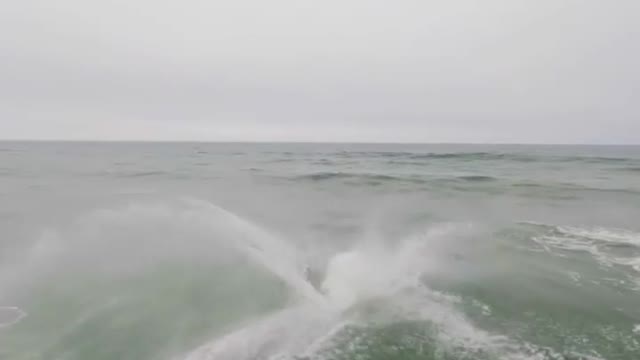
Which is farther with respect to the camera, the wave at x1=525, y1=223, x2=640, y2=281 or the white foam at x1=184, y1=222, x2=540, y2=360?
the wave at x1=525, y1=223, x2=640, y2=281

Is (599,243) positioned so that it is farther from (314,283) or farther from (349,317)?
(349,317)

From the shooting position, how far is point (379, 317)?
7801 mm

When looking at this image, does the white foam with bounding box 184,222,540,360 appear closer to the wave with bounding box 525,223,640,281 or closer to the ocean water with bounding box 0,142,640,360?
the ocean water with bounding box 0,142,640,360

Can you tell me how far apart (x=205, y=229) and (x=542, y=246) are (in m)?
10.3

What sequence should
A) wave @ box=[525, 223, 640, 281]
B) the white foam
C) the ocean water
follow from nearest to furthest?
the white foam < the ocean water < wave @ box=[525, 223, 640, 281]

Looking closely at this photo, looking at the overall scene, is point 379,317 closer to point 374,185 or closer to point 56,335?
point 56,335

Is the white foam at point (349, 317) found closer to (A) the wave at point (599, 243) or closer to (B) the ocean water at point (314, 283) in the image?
(B) the ocean water at point (314, 283)

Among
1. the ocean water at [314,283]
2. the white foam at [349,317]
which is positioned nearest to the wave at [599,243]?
the ocean water at [314,283]

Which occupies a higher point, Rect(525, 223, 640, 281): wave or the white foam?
the white foam

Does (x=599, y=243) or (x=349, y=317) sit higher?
(x=349, y=317)

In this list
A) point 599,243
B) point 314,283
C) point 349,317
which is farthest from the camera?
point 599,243

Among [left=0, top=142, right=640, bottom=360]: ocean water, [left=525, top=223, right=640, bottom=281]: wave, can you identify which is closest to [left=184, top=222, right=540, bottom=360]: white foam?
[left=0, top=142, right=640, bottom=360]: ocean water

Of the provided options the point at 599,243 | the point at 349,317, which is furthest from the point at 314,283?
the point at 599,243

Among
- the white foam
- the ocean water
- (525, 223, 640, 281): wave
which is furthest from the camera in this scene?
(525, 223, 640, 281): wave
